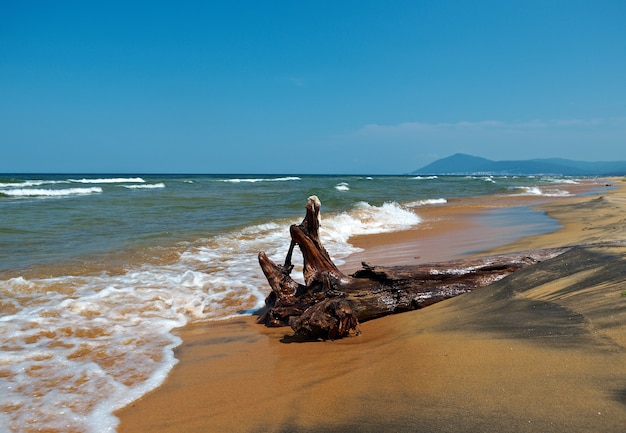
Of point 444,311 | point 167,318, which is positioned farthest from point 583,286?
point 167,318

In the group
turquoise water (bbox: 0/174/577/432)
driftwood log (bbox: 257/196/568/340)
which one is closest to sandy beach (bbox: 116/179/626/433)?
driftwood log (bbox: 257/196/568/340)

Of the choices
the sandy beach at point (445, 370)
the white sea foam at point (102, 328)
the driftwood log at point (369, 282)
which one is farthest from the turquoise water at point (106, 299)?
the driftwood log at point (369, 282)

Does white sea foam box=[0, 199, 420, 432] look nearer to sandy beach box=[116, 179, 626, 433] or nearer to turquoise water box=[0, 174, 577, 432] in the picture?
turquoise water box=[0, 174, 577, 432]

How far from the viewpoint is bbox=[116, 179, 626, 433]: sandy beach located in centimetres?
221

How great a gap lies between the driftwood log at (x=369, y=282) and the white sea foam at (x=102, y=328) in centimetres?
96

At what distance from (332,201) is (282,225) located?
8880 millimetres

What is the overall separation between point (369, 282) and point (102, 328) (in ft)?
A: 9.79

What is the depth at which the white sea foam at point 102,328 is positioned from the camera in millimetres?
3287

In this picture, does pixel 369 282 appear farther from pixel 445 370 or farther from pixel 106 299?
pixel 106 299

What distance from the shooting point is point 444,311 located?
4145 millimetres

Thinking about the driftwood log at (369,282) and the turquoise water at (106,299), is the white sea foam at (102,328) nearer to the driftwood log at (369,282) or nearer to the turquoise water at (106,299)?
the turquoise water at (106,299)

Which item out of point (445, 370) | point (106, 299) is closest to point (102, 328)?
point (106, 299)

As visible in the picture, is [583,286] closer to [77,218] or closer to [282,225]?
[282,225]

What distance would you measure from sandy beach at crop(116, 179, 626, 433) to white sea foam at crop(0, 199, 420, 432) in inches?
13.0
